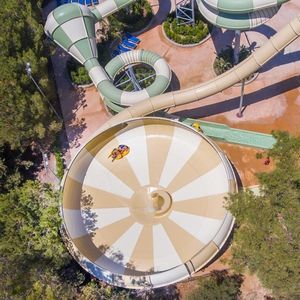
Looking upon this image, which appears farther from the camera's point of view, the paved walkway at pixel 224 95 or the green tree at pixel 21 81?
the paved walkway at pixel 224 95

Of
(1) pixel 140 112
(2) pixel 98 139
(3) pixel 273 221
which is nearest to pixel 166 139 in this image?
(1) pixel 140 112

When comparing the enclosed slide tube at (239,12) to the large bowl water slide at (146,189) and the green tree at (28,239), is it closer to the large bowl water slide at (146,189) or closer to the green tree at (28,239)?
the large bowl water slide at (146,189)

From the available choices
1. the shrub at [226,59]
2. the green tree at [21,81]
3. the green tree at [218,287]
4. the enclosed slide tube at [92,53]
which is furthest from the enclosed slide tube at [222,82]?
the green tree at [218,287]

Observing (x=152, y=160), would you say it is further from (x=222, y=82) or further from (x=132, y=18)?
(x=132, y=18)

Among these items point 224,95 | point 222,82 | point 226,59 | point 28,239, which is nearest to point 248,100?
point 224,95

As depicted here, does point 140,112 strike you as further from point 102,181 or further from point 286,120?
point 286,120

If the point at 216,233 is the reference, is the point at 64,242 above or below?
above
